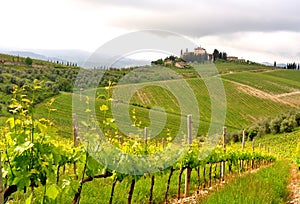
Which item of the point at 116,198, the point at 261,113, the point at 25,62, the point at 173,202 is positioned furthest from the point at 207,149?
the point at 25,62

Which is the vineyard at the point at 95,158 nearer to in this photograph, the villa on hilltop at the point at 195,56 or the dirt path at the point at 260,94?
the villa on hilltop at the point at 195,56

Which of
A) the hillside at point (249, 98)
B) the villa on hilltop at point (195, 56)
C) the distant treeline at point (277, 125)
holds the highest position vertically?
the villa on hilltop at point (195, 56)

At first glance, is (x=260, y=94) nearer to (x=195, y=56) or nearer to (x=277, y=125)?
(x=277, y=125)

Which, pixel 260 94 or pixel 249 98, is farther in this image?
pixel 260 94

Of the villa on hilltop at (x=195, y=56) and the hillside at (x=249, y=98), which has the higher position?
the villa on hilltop at (x=195, y=56)

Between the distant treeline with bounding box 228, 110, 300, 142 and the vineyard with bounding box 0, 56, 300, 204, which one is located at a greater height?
the vineyard with bounding box 0, 56, 300, 204

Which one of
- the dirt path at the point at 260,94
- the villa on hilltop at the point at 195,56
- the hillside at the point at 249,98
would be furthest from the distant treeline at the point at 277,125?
the villa on hilltop at the point at 195,56

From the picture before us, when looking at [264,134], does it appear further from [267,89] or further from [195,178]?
[195,178]

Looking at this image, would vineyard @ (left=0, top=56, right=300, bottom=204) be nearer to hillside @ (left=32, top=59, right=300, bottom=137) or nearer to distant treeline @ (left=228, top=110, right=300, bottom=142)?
hillside @ (left=32, top=59, right=300, bottom=137)

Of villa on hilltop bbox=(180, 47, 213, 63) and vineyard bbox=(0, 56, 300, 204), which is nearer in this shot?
vineyard bbox=(0, 56, 300, 204)

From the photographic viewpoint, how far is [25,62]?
90.1 m

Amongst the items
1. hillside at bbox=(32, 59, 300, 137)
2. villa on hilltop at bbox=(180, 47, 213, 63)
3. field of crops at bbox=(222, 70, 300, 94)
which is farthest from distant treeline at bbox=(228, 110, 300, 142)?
villa on hilltop at bbox=(180, 47, 213, 63)

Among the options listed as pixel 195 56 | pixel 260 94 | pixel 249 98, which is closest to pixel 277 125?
A: pixel 249 98

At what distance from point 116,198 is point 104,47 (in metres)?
2.98
